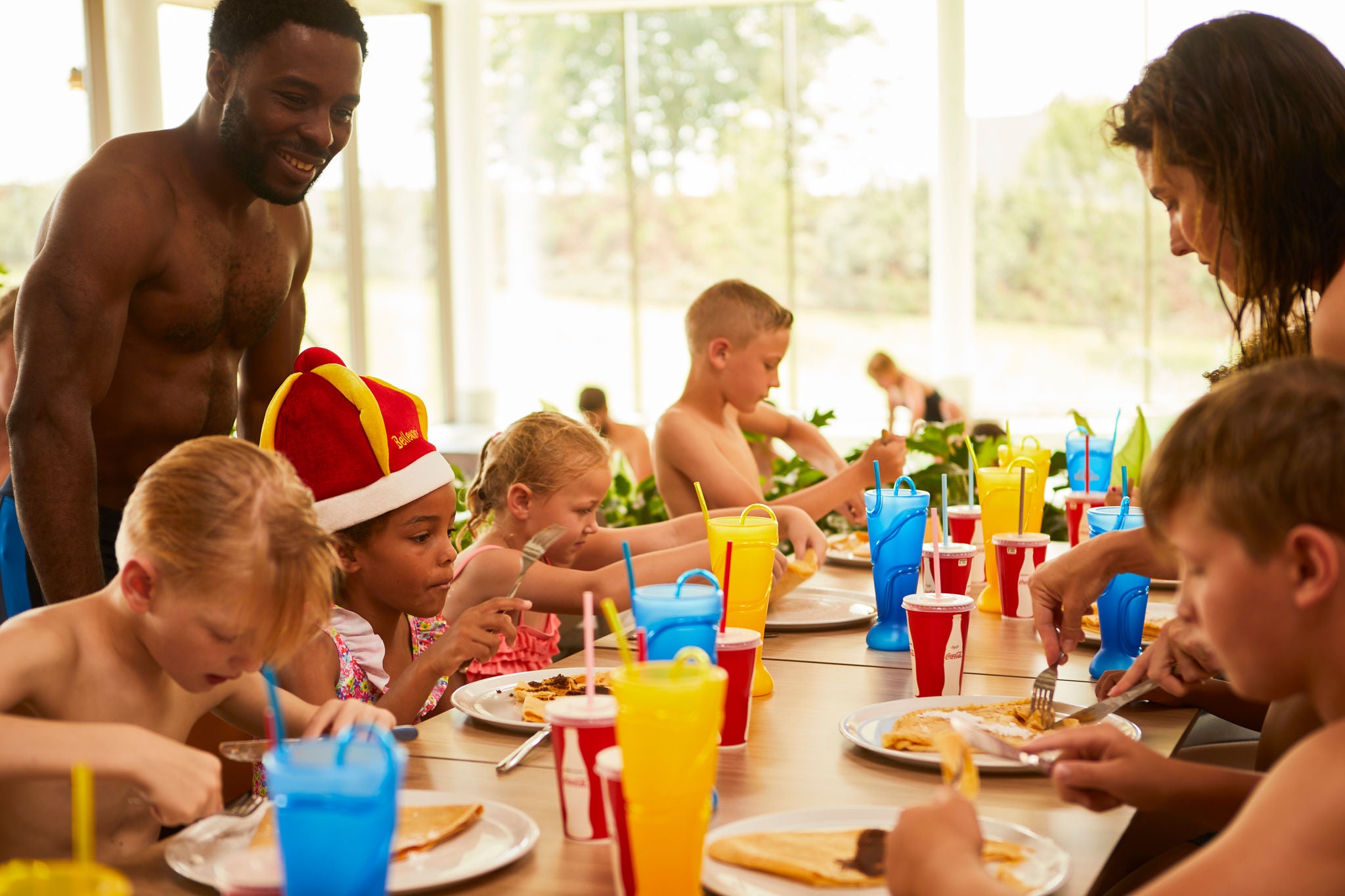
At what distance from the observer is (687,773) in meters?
0.95

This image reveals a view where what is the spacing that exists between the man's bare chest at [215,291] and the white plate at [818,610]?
1162 millimetres

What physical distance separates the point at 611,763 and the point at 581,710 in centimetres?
14

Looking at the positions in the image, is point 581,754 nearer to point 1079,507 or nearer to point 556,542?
point 556,542

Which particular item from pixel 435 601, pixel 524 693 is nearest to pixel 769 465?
pixel 435 601

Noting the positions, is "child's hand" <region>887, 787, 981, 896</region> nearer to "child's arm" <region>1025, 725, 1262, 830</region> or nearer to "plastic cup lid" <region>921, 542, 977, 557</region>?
"child's arm" <region>1025, 725, 1262, 830</region>

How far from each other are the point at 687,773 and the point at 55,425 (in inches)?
59.1

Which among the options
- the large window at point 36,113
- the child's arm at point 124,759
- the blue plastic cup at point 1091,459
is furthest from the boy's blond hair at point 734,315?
the large window at point 36,113

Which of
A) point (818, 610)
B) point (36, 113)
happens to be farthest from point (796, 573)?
point (36, 113)

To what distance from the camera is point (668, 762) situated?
3.09ft

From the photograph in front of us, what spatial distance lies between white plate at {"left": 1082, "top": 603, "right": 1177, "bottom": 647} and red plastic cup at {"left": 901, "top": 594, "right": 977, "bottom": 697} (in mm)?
357

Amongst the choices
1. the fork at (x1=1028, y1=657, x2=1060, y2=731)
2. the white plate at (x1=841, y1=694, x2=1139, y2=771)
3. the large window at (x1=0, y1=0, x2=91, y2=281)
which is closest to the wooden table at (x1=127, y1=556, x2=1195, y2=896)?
the white plate at (x1=841, y1=694, x2=1139, y2=771)

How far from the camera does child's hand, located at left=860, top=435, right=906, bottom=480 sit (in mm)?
2805

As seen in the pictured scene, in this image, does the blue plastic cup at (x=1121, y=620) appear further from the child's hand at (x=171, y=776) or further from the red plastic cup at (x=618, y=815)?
the child's hand at (x=171, y=776)

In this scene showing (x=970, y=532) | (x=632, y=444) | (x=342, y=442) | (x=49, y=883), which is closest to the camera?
(x=49, y=883)
